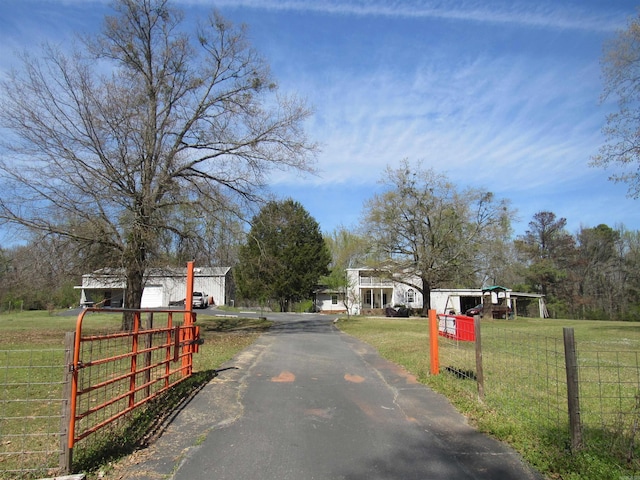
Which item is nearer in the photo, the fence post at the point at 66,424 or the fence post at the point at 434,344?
the fence post at the point at 66,424

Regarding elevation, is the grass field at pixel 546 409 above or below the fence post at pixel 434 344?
below

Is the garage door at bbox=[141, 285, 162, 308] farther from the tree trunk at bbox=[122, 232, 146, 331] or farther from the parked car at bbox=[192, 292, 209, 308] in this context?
the tree trunk at bbox=[122, 232, 146, 331]

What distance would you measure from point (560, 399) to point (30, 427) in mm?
7725

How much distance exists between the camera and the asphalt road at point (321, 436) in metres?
4.73

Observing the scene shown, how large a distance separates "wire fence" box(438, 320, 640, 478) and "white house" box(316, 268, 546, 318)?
36767mm

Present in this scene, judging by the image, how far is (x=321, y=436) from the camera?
5.85m

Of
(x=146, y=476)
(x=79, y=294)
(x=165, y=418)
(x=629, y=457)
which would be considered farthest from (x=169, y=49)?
(x=79, y=294)

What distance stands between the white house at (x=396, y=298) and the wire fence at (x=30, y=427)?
129ft

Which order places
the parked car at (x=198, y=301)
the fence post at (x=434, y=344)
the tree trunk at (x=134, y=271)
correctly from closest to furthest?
the fence post at (x=434, y=344) → the tree trunk at (x=134, y=271) → the parked car at (x=198, y=301)

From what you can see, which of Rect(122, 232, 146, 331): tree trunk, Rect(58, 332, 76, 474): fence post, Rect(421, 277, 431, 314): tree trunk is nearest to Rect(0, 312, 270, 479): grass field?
Rect(58, 332, 76, 474): fence post

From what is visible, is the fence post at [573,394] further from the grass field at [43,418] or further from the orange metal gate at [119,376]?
the orange metal gate at [119,376]

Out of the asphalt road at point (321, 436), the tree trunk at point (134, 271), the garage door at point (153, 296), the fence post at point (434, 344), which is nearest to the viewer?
the asphalt road at point (321, 436)

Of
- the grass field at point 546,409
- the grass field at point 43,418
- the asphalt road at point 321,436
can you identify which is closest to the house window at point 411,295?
the grass field at point 546,409

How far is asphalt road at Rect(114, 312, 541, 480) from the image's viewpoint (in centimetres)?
473
